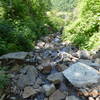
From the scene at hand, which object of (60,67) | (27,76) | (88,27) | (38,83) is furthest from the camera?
(88,27)

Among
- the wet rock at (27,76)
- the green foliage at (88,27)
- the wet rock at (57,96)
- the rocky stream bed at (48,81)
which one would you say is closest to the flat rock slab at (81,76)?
the rocky stream bed at (48,81)

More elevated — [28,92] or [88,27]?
[88,27]

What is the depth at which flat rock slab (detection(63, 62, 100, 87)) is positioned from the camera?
3924 millimetres

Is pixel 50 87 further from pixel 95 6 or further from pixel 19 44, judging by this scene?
pixel 95 6

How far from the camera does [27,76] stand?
4.45 meters

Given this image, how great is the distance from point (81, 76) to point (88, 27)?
492 centimetres

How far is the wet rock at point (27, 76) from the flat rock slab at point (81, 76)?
92cm

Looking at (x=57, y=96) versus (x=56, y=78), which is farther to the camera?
(x=56, y=78)

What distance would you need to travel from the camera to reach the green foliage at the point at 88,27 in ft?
25.0

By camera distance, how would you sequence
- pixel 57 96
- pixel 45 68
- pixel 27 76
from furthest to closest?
pixel 45 68
pixel 27 76
pixel 57 96

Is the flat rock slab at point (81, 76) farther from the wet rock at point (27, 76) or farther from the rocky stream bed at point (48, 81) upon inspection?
the wet rock at point (27, 76)

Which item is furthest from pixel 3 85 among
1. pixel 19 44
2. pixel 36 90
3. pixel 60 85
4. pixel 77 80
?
pixel 19 44

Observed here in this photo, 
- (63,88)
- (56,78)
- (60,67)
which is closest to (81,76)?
(63,88)

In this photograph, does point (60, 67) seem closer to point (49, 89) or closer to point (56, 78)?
point (56, 78)
